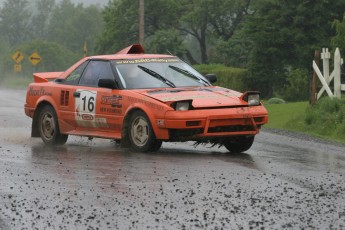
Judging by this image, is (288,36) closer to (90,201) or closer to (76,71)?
(76,71)

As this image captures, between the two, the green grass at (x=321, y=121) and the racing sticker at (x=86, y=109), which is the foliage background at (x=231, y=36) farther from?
the racing sticker at (x=86, y=109)

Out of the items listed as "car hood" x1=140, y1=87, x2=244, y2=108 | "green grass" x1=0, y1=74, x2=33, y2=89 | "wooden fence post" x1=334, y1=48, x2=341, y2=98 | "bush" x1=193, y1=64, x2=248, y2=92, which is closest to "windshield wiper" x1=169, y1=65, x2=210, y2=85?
"car hood" x1=140, y1=87, x2=244, y2=108

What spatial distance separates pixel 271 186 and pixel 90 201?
207 cm

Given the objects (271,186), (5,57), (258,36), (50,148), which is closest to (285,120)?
(50,148)

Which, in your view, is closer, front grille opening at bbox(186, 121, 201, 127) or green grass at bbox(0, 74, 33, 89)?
front grille opening at bbox(186, 121, 201, 127)

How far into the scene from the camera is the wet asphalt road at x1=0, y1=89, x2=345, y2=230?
7.45 metres

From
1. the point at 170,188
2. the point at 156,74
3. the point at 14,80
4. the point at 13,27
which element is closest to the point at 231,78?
the point at 156,74

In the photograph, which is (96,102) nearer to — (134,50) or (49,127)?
(49,127)

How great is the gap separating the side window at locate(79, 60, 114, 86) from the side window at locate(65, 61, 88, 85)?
0.32ft

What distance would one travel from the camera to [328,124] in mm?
19062

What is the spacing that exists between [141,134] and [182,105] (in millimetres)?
846

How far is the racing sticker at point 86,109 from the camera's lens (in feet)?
45.8

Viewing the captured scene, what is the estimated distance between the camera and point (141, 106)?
1297cm

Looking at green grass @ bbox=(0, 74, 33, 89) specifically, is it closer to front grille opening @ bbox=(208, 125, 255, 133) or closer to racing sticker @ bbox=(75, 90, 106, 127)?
racing sticker @ bbox=(75, 90, 106, 127)
